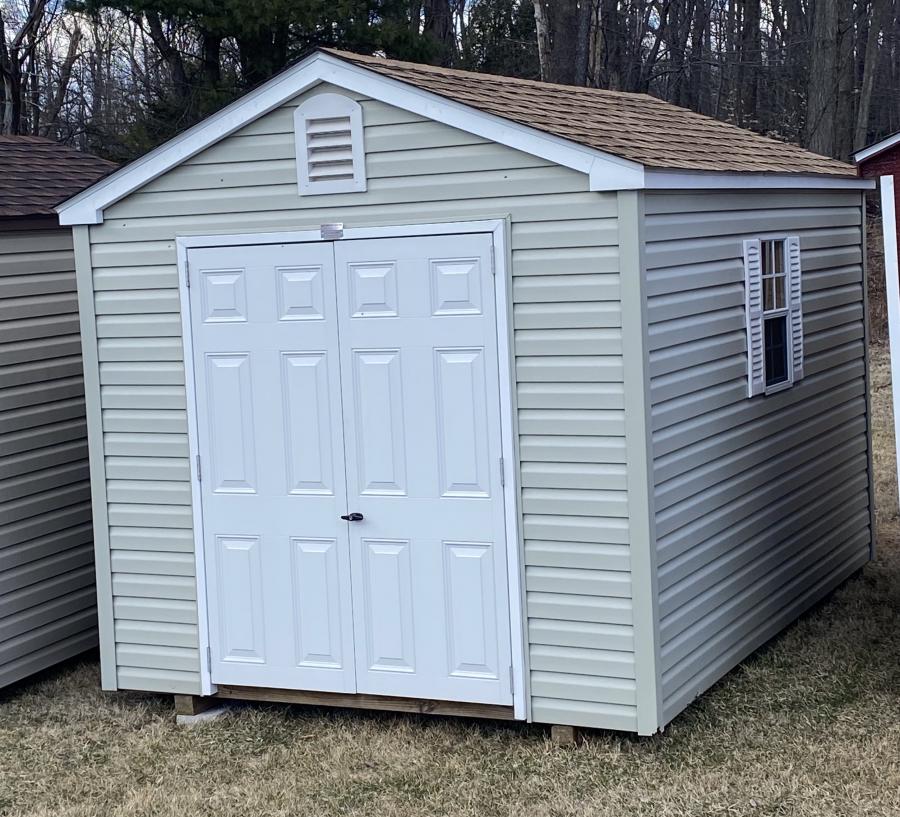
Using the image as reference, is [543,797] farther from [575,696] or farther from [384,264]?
[384,264]

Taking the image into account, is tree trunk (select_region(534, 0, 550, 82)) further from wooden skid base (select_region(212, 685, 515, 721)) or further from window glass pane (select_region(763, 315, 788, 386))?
wooden skid base (select_region(212, 685, 515, 721))

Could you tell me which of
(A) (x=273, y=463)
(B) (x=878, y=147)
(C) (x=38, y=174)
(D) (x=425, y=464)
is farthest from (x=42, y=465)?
(B) (x=878, y=147)

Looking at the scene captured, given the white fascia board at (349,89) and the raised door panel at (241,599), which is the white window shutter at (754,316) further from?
the raised door panel at (241,599)

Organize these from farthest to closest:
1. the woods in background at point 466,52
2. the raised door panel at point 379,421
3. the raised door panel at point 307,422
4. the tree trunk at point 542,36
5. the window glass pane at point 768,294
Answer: the tree trunk at point 542,36
the woods in background at point 466,52
the window glass pane at point 768,294
the raised door panel at point 307,422
the raised door panel at point 379,421

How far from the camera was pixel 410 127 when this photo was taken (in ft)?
19.1

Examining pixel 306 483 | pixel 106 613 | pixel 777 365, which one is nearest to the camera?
pixel 306 483

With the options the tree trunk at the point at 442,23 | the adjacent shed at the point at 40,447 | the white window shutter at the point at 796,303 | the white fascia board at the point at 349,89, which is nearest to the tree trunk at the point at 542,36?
the tree trunk at the point at 442,23

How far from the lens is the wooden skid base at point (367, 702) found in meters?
5.95

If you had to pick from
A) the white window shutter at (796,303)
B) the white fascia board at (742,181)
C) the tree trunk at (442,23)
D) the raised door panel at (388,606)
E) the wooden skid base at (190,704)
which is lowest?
the wooden skid base at (190,704)

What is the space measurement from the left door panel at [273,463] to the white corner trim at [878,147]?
248 centimetres

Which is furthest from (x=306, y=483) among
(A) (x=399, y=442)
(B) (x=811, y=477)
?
(B) (x=811, y=477)

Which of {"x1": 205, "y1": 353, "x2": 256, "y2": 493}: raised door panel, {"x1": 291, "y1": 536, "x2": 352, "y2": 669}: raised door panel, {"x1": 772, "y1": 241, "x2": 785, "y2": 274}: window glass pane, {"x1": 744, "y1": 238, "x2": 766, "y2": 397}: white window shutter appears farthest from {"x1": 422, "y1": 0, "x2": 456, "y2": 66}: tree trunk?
{"x1": 291, "y1": 536, "x2": 352, "y2": 669}: raised door panel

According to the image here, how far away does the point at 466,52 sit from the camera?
18.7m

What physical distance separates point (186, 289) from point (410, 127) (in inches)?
51.0
